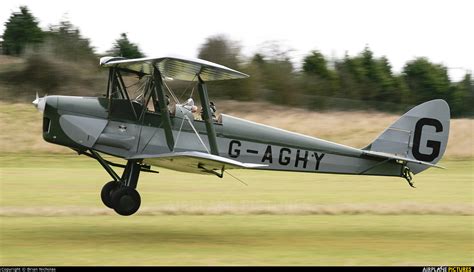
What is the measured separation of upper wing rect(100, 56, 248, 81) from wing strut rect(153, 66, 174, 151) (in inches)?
6.7

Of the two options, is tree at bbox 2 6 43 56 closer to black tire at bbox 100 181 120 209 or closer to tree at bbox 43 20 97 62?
tree at bbox 43 20 97 62

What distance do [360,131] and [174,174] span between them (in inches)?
525

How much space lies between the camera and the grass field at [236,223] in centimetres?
1193

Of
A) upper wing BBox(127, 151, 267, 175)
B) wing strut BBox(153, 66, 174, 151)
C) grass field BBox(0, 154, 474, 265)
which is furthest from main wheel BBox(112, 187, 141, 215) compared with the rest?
wing strut BBox(153, 66, 174, 151)

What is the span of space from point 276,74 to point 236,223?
3330 centimetres

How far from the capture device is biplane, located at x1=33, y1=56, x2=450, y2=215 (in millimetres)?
13961

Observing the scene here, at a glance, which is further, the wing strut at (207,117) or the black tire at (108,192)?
Answer: the black tire at (108,192)

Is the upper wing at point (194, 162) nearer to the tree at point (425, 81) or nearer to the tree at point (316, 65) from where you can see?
the tree at point (316, 65)

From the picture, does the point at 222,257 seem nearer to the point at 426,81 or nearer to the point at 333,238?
the point at 333,238

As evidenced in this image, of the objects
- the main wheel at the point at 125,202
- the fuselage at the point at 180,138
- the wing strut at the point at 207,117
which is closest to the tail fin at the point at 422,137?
the fuselage at the point at 180,138

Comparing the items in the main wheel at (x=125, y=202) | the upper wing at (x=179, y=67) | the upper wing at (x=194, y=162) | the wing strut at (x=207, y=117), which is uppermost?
the upper wing at (x=179, y=67)

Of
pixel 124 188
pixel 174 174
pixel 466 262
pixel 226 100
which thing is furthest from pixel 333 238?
pixel 226 100

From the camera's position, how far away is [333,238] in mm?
13953

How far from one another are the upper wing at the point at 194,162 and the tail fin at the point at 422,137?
11.5ft
